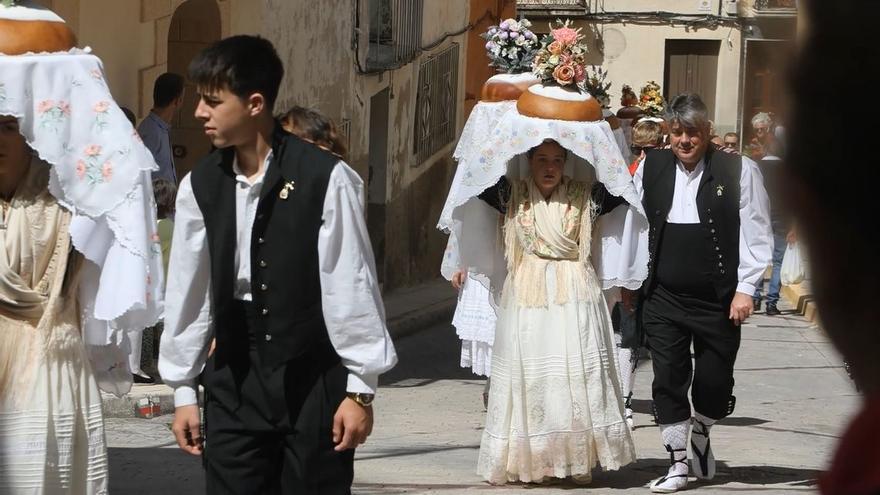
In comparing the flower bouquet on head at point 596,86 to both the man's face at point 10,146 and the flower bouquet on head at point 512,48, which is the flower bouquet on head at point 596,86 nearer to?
the flower bouquet on head at point 512,48

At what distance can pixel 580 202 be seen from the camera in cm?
751

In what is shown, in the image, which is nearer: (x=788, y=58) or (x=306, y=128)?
(x=788, y=58)

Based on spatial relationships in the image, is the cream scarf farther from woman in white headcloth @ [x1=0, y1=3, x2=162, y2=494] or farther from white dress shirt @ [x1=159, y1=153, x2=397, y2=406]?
white dress shirt @ [x1=159, y1=153, x2=397, y2=406]

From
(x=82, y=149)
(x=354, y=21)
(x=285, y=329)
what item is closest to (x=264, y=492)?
(x=285, y=329)

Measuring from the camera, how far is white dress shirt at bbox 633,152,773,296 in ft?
25.0

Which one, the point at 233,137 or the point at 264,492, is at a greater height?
the point at 233,137

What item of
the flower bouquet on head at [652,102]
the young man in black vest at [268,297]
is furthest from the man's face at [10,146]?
the flower bouquet on head at [652,102]

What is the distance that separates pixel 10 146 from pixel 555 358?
365 cm

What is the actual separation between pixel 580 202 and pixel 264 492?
3.60 m

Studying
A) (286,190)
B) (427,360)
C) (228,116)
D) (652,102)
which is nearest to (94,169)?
(228,116)

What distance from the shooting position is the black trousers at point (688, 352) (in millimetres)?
7609

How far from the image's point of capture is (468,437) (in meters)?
9.24

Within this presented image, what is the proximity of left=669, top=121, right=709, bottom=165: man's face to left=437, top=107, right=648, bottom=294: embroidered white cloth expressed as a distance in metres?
0.30

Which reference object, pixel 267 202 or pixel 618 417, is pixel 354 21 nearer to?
pixel 618 417
